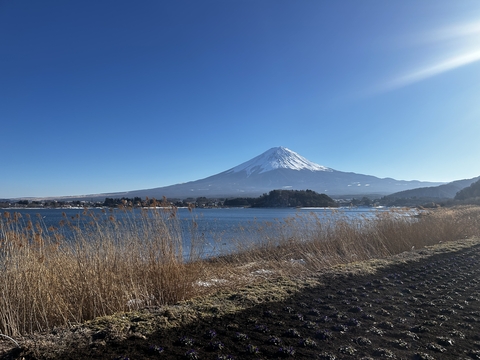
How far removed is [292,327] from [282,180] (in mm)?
148853

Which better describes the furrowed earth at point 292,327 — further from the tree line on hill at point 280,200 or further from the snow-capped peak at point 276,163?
the snow-capped peak at point 276,163

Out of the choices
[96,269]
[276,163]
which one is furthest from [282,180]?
[96,269]

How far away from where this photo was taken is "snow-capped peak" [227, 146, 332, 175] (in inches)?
6496

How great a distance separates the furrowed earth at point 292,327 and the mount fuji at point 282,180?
414 feet

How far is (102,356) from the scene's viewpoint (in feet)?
7.95

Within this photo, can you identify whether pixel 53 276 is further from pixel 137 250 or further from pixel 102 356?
pixel 102 356

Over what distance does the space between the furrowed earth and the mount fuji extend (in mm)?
126281

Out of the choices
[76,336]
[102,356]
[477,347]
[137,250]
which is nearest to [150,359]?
[102,356]

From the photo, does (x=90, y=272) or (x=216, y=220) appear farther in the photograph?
(x=216, y=220)

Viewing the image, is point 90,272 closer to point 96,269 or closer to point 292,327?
point 96,269

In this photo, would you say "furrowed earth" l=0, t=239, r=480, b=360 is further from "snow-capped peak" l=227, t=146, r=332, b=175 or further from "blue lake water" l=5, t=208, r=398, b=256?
"snow-capped peak" l=227, t=146, r=332, b=175

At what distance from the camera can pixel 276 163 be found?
167 metres

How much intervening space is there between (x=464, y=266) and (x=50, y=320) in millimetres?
6926

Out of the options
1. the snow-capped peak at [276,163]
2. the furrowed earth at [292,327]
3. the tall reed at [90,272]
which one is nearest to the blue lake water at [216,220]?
the tall reed at [90,272]
